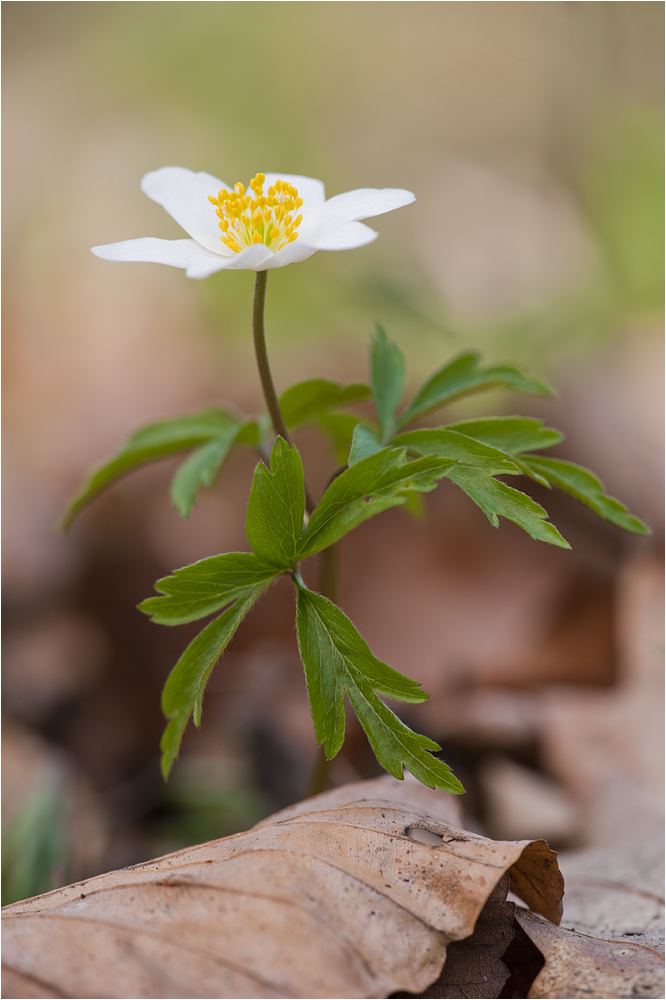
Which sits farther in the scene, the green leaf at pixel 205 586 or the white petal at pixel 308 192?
the white petal at pixel 308 192

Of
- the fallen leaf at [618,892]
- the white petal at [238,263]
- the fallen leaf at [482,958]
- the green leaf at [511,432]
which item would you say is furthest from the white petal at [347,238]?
the fallen leaf at [618,892]

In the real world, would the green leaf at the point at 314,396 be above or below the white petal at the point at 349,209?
→ below

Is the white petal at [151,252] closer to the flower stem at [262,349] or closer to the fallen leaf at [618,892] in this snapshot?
the flower stem at [262,349]

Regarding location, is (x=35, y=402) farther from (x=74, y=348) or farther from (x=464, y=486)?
(x=464, y=486)

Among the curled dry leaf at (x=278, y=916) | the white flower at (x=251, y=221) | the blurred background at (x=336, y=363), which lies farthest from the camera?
the blurred background at (x=336, y=363)

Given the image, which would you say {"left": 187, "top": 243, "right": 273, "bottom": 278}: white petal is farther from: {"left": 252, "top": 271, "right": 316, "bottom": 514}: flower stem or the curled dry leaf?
the curled dry leaf

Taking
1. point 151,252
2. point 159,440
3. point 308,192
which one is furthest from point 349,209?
point 159,440
